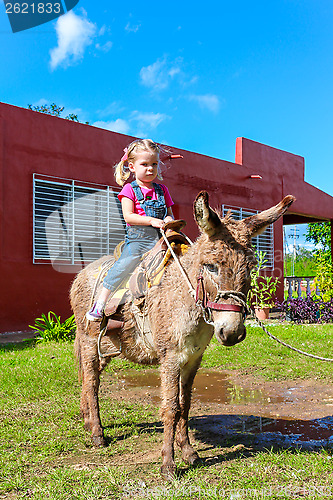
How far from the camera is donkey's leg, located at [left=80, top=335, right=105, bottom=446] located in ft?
13.0

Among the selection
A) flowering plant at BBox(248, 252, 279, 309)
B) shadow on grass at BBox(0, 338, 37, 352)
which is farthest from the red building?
flowering plant at BBox(248, 252, 279, 309)

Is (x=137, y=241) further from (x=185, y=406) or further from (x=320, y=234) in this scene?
(x=320, y=234)

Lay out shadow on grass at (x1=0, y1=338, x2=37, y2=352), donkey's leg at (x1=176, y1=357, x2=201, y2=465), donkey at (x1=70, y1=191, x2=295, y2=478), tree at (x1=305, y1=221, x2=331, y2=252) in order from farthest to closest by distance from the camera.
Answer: tree at (x1=305, y1=221, x2=331, y2=252) < shadow on grass at (x1=0, y1=338, x2=37, y2=352) < donkey's leg at (x1=176, y1=357, x2=201, y2=465) < donkey at (x1=70, y1=191, x2=295, y2=478)

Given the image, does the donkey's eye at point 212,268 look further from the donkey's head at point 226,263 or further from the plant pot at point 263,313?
the plant pot at point 263,313

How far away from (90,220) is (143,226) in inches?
288

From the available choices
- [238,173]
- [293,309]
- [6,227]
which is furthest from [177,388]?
[238,173]

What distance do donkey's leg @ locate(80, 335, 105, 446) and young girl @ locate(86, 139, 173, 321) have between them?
1.55 ft

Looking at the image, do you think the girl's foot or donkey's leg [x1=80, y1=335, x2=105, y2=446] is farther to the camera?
donkey's leg [x1=80, y1=335, x2=105, y2=446]

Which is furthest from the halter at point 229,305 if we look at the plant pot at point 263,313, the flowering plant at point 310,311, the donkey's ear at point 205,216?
the plant pot at point 263,313

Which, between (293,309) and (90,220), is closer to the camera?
(90,220)

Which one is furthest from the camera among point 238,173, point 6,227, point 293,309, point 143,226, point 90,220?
point 238,173

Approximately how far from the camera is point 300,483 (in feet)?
9.75

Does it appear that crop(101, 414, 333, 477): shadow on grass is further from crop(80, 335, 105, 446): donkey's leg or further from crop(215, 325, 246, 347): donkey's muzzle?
crop(215, 325, 246, 347): donkey's muzzle

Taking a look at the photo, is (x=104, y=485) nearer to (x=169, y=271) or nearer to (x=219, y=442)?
(x=219, y=442)
